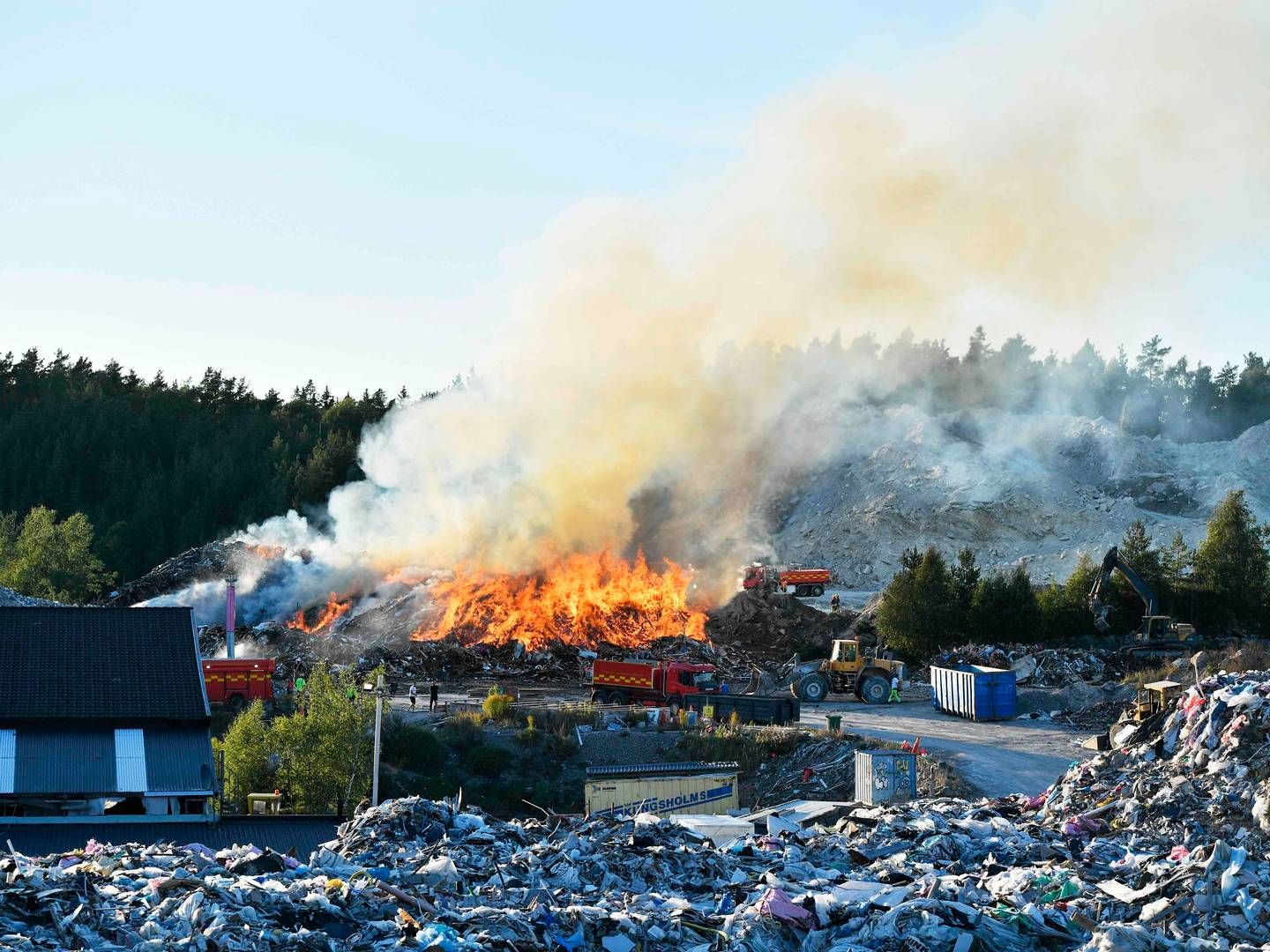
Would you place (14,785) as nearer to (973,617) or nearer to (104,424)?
(973,617)

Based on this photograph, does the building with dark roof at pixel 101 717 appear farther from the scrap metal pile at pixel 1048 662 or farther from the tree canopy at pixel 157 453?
the tree canopy at pixel 157 453

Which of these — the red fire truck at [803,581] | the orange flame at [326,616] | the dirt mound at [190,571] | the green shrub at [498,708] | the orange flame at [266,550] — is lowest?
the green shrub at [498,708]

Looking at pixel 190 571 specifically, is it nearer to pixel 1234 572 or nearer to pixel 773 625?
pixel 773 625

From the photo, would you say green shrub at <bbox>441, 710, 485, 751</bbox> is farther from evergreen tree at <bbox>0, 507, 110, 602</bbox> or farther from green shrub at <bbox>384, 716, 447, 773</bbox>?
evergreen tree at <bbox>0, 507, 110, 602</bbox>

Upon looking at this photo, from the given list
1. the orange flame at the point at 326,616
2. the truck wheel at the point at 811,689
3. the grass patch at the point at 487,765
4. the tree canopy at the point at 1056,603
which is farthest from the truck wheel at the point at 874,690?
the orange flame at the point at 326,616

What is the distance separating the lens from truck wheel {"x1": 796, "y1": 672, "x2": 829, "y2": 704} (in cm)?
4325

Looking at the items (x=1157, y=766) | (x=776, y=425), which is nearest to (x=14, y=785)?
→ (x=1157, y=766)

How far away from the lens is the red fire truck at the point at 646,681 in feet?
137

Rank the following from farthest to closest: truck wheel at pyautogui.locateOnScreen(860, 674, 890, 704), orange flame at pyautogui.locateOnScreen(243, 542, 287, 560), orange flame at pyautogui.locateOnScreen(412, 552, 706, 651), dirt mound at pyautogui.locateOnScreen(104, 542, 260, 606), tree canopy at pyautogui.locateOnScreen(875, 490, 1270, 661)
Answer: orange flame at pyautogui.locateOnScreen(243, 542, 287, 560), dirt mound at pyautogui.locateOnScreen(104, 542, 260, 606), orange flame at pyautogui.locateOnScreen(412, 552, 706, 651), tree canopy at pyautogui.locateOnScreen(875, 490, 1270, 661), truck wheel at pyautogui.locateOnScreen(860, 674, 890, 704)

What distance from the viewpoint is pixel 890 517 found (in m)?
70.4

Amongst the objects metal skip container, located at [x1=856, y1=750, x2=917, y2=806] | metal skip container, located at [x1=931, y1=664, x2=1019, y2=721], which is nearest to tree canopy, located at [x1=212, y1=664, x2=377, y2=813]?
metal skip container, located at [x1=856, y1=750, x2=917, y2=806]

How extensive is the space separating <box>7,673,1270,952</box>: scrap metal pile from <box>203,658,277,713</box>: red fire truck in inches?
818

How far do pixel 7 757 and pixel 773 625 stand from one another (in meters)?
33.9

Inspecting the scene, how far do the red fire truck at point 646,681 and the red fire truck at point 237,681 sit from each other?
384 inches
